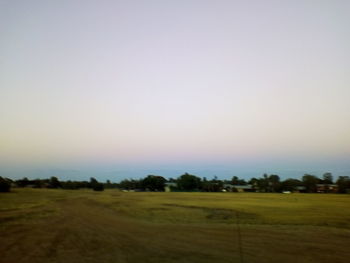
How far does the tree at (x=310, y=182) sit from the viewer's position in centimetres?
11506

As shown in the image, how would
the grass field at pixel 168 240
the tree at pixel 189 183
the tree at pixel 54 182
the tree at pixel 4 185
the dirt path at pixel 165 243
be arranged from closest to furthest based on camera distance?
the dirt path at pixel 165 243 → the grass field at pixel 168 240 → the tree at pixel 4 185 → the tree at pixel 54 182 → the tree at pixel 189 183

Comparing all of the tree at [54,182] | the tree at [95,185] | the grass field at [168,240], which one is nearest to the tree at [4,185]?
the grass field at [168,240]

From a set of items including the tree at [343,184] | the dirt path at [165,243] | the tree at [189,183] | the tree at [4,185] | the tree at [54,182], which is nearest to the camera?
the dirt path at [165,243]

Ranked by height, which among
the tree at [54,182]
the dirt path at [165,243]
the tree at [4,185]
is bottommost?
the dirt path at [165,243]

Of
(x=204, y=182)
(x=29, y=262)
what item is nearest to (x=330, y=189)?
(x=204, y=182)

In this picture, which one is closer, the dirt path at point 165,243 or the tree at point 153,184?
the dirt path at point 165,243

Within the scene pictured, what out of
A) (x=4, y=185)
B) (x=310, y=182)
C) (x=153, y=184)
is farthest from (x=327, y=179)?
(x=4, y=185)

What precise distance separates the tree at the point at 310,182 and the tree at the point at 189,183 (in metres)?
33.9

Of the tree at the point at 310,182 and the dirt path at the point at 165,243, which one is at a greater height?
the tree at the point at 310,182

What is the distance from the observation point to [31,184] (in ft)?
276

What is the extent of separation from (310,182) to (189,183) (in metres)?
38.7

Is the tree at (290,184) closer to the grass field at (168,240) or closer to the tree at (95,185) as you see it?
the tree at (95,185)

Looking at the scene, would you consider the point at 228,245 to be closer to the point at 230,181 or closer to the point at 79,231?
the point at 79,231

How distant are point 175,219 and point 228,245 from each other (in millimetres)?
11349
